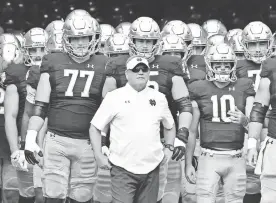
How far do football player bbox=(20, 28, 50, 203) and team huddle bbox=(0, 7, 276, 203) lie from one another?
11 mm

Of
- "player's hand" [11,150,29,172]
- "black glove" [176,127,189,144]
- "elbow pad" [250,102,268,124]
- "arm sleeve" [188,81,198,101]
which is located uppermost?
"arm sleeve" [188,81,198,101]

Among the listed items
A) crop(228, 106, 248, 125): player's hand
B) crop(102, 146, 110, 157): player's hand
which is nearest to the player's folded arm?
crop(102, 146, 110, 157): player's hand

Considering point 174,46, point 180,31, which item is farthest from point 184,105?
point 180,31

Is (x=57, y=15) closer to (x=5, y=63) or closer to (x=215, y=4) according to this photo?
(x=215, y=4)

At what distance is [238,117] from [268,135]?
542mm

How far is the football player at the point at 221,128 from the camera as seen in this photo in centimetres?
784

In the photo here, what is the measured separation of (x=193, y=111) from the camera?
799 cm

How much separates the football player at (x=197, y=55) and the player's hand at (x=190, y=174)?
1.21 metres

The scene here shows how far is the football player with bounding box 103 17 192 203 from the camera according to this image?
7.70 m

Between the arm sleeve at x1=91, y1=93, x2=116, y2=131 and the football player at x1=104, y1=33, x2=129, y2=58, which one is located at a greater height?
the football player at x1=104, y1=33, x2=129, y2=58

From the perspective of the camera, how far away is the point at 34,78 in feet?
27.0

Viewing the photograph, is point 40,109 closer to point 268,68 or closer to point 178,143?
point 178,143

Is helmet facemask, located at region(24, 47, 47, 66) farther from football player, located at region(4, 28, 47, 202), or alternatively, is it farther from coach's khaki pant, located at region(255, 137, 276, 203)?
coach's khaki pant, located at region(255, 137, 276, 203)

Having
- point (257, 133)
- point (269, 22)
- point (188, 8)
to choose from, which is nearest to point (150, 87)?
point (257, 133)
